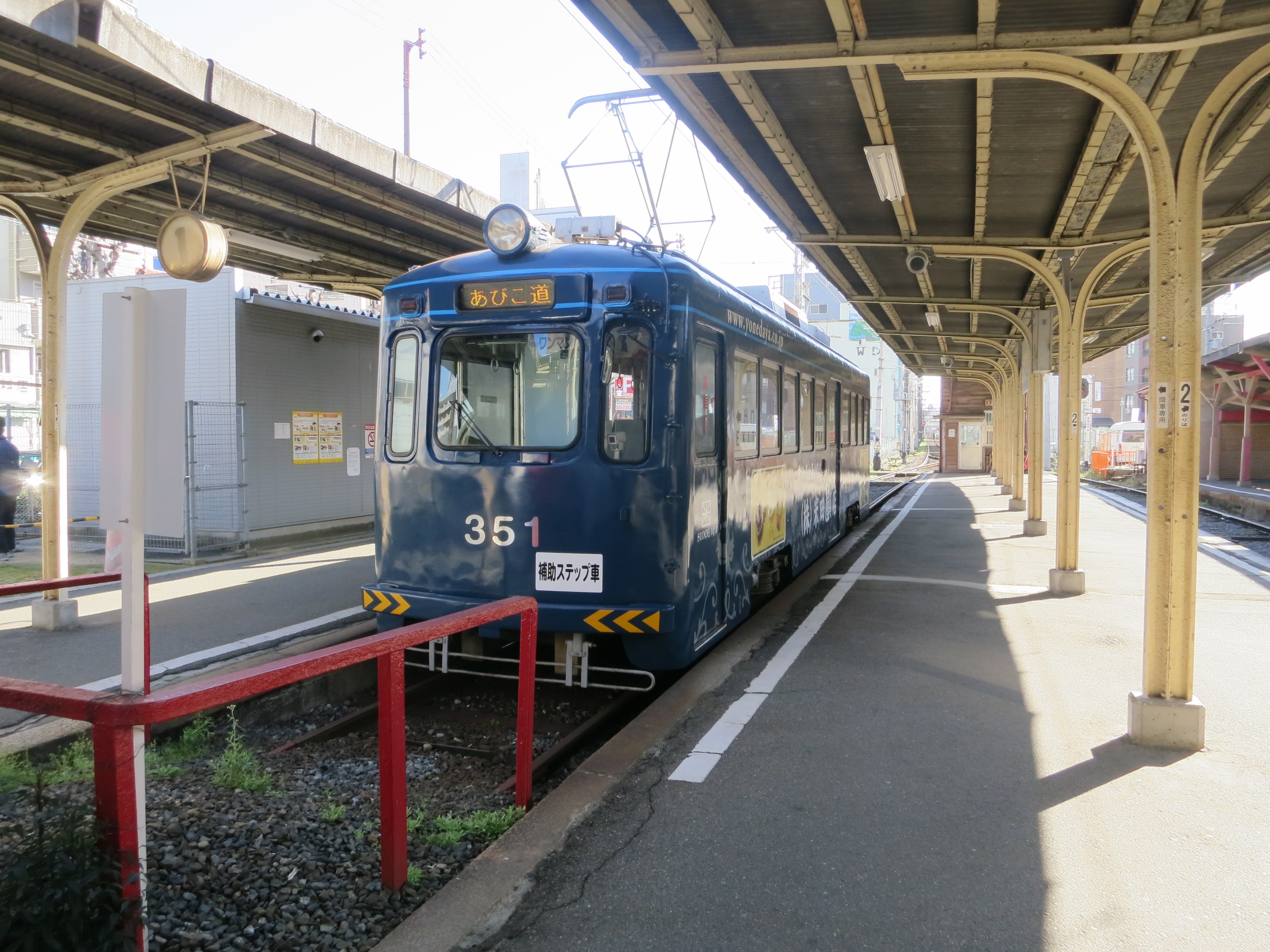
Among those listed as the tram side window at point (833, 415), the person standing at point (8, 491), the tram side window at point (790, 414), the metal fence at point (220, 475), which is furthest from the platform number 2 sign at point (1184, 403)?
the person standing at point (8, 491)

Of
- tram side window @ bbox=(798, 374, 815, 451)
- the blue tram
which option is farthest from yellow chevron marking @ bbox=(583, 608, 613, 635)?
tram side window @ bbox=(798, 374, 815, 451)

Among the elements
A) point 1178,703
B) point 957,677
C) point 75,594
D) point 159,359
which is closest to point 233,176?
point 75,594

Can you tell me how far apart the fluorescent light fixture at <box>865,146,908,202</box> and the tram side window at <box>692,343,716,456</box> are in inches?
100

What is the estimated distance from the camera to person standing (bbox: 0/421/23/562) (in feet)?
41.1

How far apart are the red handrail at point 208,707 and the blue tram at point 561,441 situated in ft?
5.43

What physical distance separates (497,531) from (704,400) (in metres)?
1.58

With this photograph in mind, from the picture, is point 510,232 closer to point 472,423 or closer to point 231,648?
point 472,423

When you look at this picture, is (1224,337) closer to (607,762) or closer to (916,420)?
(916,420)

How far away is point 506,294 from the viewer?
5.76 meters

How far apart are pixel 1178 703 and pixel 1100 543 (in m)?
9.99

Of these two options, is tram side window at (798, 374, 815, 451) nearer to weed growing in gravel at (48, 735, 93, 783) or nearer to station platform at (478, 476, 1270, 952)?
station platform at (478, 476, 1270, 952)

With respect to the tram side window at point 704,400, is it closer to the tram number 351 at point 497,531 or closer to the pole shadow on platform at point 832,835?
the tram number 351 at point 497,531

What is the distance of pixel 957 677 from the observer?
6.16m

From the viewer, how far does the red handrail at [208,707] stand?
8.07 feet
